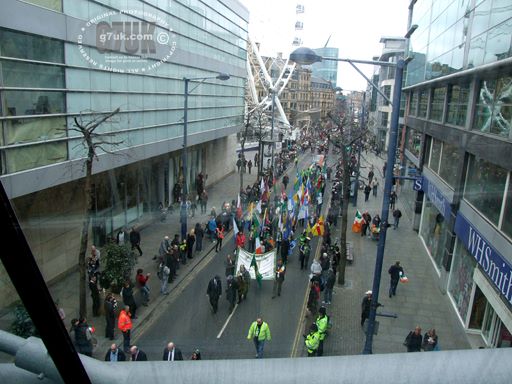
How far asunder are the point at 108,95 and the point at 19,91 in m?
2.71

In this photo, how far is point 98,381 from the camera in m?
0.68

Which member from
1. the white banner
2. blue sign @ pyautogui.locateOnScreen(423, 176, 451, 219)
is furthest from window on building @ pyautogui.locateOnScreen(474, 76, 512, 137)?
the white banner

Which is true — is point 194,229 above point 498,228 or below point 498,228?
below

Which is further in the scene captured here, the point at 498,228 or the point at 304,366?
the point at 498,228

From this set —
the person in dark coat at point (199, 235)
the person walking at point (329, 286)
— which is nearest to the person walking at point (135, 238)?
the person walking at point (329, 286)

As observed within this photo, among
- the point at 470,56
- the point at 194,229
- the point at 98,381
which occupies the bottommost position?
the point at 194,229

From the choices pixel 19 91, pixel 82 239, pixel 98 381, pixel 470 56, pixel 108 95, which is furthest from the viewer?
pixel 108 95

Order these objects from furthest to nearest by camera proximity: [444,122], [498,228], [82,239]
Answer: [444,122]
[498,228]
[82,239]

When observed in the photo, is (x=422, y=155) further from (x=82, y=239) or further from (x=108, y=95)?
(x=82, y=239)

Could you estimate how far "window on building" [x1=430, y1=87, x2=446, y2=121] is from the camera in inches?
234

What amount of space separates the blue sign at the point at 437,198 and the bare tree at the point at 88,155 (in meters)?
3.89

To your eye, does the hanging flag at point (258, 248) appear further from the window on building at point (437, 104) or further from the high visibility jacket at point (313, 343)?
the high visibility jacket at point (313, 343)

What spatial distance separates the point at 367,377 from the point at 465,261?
4845 mm

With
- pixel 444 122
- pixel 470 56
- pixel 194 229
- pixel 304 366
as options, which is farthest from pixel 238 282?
pixel 304 366
